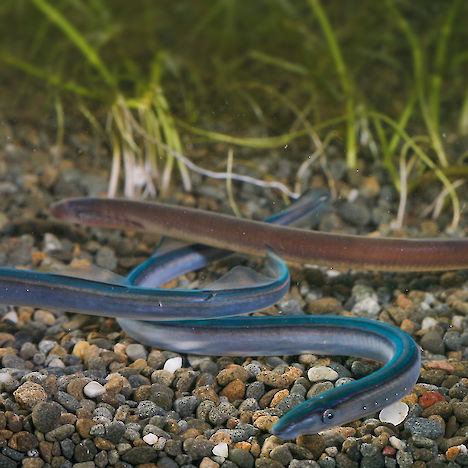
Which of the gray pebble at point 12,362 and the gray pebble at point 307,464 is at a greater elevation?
the gray pebble at point 307,464

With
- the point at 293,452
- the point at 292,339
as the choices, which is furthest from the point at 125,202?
the point at 293,452

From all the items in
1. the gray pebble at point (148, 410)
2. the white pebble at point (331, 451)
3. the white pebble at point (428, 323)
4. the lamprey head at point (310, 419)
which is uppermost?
the lamprey head at point (310, 419)

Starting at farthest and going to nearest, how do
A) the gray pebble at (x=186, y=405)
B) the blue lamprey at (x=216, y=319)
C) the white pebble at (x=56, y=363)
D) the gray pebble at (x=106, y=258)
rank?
the gray pebble at (x=106, y=258)
the white pebble at (x=56, y=363)
the blue lamprey at (x=216, y=319)
the gray pebble at (x=186, y=405)

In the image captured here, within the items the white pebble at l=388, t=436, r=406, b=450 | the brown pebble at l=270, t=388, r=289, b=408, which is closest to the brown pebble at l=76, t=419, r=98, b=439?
the brown pebble at l=270, t=388, r=289, b=408

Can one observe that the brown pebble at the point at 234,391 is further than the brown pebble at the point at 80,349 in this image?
No

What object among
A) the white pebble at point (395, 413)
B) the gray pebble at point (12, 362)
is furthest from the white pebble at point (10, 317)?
the white pebble at point (395, 413)

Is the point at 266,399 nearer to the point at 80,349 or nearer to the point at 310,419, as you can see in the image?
the point at 310,419

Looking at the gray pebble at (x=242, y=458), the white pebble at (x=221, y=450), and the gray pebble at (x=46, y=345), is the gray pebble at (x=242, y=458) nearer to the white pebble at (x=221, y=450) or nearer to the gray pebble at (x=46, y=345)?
the white pebble at (x=221, y=450)
